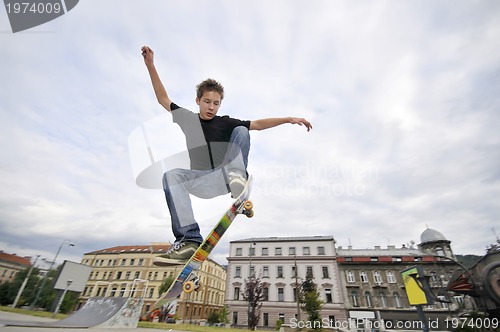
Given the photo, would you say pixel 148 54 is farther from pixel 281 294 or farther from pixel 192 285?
pixel 281 294

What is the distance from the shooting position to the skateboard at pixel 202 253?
2.54m

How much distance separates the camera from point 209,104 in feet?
10.9

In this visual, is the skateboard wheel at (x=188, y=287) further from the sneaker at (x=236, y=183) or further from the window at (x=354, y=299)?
the window at (x=354, y=299)

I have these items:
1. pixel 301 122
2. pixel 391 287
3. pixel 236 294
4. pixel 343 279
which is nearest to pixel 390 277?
pixel 391 287

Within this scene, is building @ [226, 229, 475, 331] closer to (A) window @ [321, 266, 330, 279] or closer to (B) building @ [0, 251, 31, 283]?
(A) window @ [321, 266, 330, 279]

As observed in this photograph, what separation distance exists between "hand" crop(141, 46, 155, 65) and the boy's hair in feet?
2.38

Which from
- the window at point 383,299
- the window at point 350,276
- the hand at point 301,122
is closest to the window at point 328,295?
the window at point 350,276

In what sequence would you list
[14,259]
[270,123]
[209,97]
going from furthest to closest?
[14,259] < [270,123] < [209,97]

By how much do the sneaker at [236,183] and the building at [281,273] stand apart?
37.2 metres

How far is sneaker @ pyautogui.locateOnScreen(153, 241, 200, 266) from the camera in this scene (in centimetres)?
271

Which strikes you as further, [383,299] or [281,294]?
[281,294]

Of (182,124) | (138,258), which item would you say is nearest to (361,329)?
(138,258)

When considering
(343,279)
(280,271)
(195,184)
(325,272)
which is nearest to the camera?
(195,184)

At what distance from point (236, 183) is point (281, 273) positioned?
44483mm
